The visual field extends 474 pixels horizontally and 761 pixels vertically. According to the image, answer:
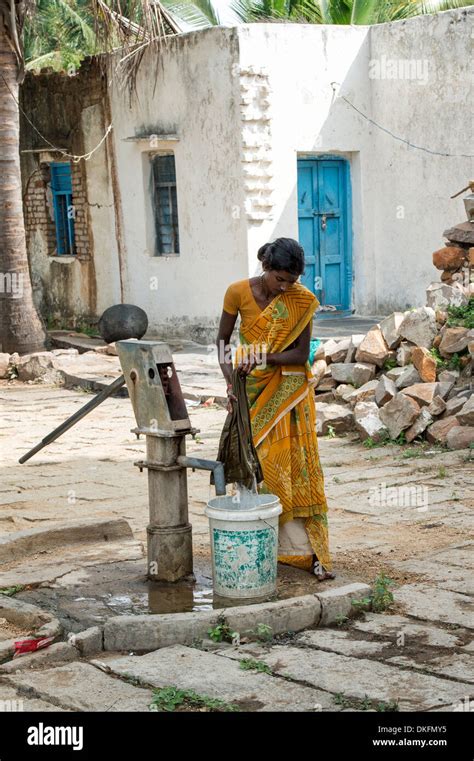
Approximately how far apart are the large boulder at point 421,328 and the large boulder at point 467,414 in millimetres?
1023

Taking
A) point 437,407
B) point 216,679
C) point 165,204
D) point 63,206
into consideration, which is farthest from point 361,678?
point 63,206

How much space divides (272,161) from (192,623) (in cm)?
1076

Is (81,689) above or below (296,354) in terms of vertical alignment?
below

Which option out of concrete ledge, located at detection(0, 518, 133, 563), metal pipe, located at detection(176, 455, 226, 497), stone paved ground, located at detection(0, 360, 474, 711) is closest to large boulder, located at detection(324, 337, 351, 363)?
stone paved ground, located at detection(0, 360, 474, 711)

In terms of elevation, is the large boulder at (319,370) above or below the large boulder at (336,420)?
above

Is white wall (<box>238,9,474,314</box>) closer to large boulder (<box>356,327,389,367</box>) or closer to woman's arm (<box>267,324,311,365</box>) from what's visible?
large boulder (<box>356,327,389,367</box>)

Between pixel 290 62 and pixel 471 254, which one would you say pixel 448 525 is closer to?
pixel 471 254

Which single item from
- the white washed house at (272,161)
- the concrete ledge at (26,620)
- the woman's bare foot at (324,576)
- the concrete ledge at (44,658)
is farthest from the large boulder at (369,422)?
the white washed house at (272,161)

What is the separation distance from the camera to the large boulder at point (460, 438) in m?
8.62

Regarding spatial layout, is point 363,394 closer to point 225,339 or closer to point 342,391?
point 342,391

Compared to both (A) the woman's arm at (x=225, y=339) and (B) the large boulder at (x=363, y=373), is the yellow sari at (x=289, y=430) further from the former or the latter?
(B) the large boulder at (x=363, y=373)

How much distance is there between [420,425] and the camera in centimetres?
901

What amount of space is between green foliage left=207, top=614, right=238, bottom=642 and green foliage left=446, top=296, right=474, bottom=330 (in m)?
5.43
